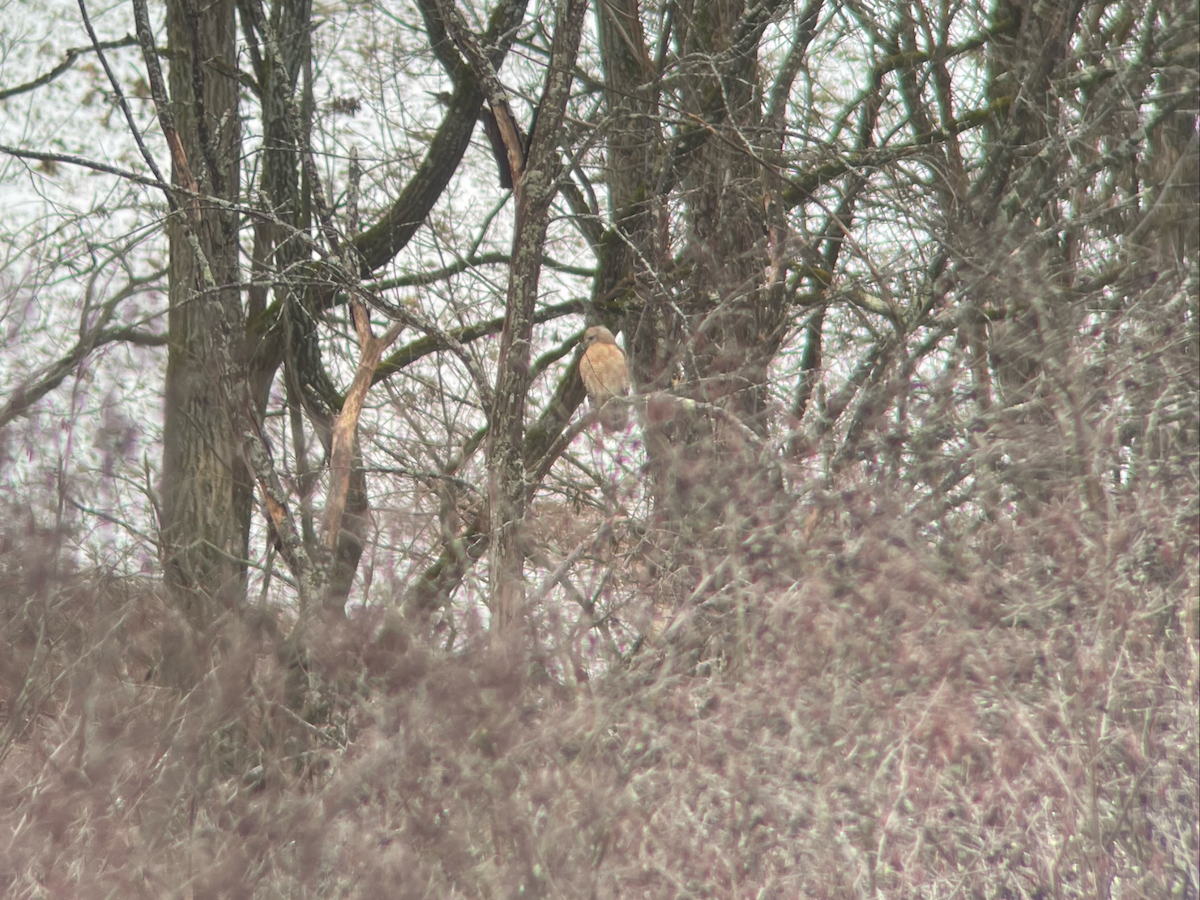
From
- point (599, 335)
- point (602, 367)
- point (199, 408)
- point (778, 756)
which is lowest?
point (778, 756)

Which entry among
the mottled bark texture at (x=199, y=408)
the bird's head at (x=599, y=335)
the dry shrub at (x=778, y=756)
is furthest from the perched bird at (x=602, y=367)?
the dry shrub at (x=778, y=756)

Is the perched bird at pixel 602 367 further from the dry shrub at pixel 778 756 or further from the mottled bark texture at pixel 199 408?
the dry shrub at pixel 778 756

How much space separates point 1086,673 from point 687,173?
3890 millimetres

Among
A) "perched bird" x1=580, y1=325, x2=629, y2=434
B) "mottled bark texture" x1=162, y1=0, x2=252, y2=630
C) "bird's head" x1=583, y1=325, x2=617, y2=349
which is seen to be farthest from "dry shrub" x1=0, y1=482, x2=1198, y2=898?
"bird's head" x1=583, y1=325, x2=617, y2=349

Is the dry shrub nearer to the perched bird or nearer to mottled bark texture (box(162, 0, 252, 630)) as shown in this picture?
mottled bark texture (box(162, 0, 252, 630))

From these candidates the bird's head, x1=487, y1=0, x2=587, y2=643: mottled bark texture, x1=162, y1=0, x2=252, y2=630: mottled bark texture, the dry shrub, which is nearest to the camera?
the dry shrub

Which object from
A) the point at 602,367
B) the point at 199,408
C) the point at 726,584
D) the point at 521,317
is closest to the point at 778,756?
the point at 726,584

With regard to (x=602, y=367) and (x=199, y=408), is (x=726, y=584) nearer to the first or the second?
(x=602, y=367)

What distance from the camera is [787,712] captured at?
4.47 metres

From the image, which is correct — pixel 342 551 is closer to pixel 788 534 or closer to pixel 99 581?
pixel 99 581

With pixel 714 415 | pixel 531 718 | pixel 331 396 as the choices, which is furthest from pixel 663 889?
pixel 331 396

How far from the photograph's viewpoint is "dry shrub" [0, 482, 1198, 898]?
409 cm

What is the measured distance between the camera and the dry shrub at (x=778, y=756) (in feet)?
13.4

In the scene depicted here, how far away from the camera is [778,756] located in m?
4.47
